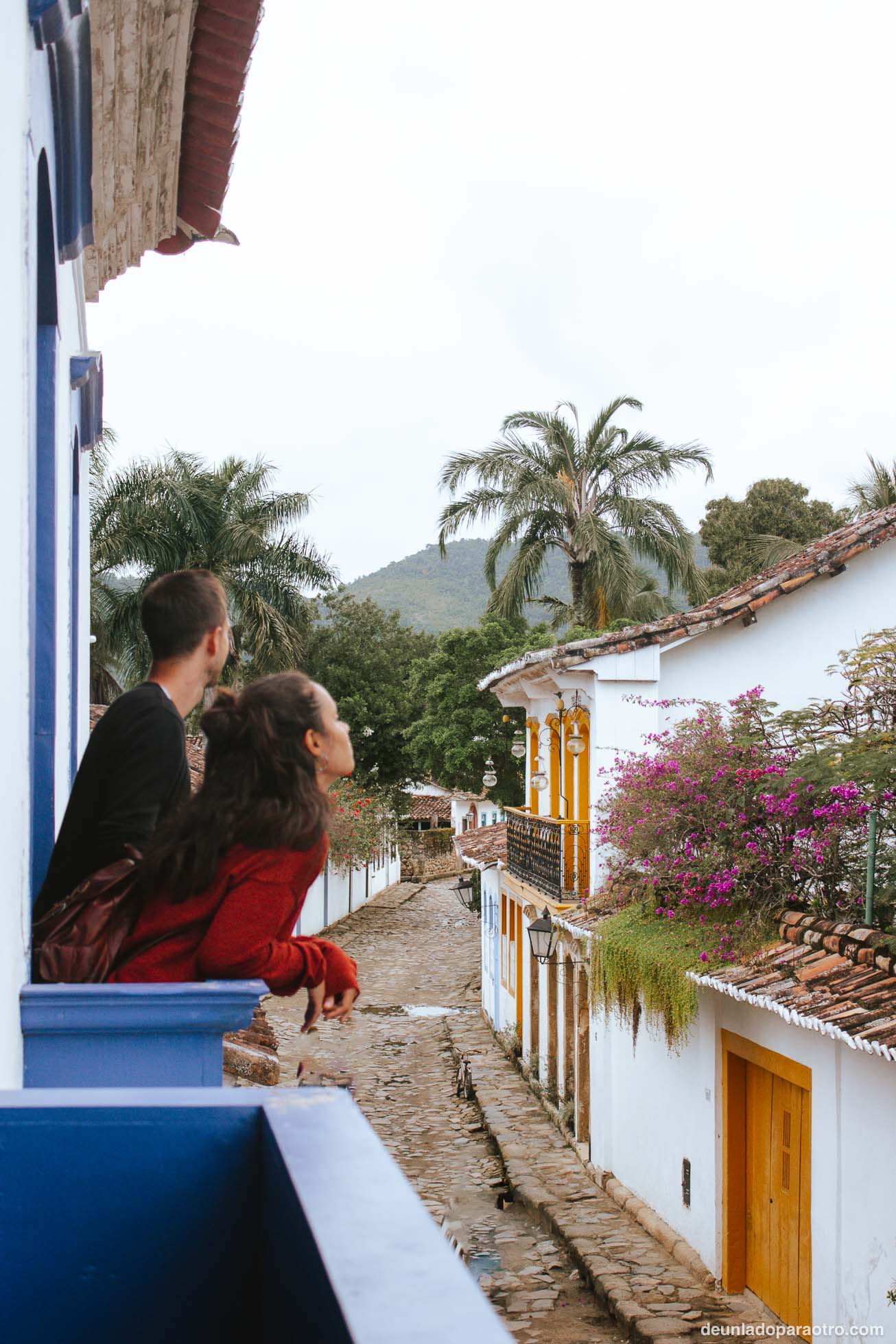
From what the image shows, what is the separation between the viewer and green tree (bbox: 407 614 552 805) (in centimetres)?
2791

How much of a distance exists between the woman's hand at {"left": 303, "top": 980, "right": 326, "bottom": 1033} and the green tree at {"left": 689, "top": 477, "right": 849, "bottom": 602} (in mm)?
29433

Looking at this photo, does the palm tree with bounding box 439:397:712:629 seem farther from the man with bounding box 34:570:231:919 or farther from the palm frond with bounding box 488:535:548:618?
the man with bounding box 34:570:231:919

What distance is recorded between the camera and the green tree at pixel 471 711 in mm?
27906

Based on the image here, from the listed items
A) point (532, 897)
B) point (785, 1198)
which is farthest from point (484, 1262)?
point (532, 897)

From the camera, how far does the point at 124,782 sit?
2.56 meters

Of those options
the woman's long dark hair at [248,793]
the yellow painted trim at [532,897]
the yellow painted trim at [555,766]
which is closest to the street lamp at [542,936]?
the yellow painted trim at [532,897]

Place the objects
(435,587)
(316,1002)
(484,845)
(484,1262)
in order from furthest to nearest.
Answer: (435,587) → (484,845) → (484,1262) → (316,1002)

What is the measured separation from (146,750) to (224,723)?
0.31 m

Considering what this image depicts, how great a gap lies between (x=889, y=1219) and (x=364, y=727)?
29.6m

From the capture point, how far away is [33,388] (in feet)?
10.2

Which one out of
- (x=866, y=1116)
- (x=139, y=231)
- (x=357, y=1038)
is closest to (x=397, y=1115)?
(x=357, y=1038)

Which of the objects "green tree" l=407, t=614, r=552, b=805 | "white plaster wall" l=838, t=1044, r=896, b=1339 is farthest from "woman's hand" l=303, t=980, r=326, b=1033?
"green tree" l=407, t=614, r=552, b=805

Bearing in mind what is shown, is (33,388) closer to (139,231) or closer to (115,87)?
(115,87)

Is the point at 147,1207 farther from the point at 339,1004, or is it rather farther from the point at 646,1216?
the point at 646,1216
